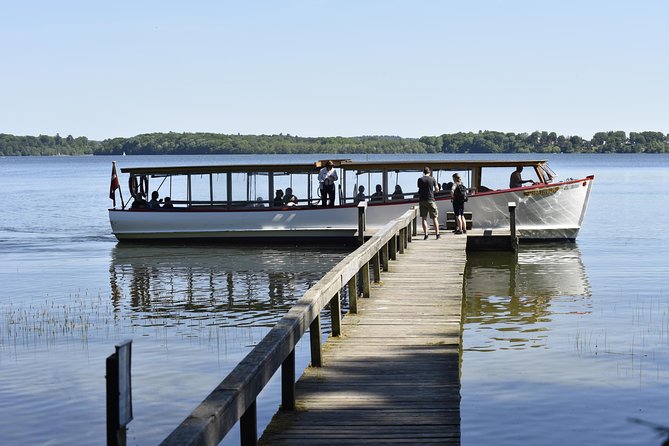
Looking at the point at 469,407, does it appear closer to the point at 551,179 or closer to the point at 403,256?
the point at 403,256

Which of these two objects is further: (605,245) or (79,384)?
(605,245)

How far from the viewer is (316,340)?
924 centimetres

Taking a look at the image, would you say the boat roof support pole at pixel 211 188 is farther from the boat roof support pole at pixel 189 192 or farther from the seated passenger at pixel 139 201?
the seated passenger at pixel 139 201

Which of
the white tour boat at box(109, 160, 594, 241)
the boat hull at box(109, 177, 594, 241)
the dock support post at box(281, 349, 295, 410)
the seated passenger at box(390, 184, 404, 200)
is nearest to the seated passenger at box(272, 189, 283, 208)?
the white tour boat at box(109, 160, 594, 241)

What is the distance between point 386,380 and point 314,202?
20.8 meters

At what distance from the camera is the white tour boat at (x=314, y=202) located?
2766 centimetres

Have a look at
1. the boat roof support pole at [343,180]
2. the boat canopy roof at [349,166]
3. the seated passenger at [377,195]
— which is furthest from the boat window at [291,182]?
the seated passenger at [377,195]

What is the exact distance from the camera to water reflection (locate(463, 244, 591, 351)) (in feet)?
51.1

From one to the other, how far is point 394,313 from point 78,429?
4.08 meters

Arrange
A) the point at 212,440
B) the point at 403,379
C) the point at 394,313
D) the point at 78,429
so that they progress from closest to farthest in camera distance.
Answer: the point at 212,440 < the point at 403,379 < the point at 78,429 < the point at 394,313

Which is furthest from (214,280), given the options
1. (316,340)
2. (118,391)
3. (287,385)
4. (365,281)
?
(118,391)

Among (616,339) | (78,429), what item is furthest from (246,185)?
(78,429)

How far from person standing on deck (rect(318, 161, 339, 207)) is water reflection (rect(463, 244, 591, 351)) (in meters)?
4.60

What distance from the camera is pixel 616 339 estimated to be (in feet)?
49.2
